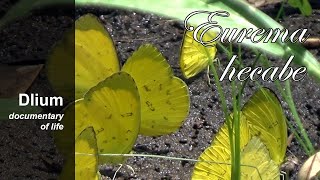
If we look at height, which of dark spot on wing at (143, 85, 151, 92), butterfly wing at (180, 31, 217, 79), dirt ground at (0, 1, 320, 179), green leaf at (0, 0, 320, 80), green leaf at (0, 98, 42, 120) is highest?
green leaf at (0, 0, 320, 80)

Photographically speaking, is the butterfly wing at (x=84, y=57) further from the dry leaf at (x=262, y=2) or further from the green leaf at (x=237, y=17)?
the dry leaf at (x=262, y=2)

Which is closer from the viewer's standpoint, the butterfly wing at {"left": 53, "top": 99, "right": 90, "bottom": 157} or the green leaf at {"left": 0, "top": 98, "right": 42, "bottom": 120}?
the butterfly wing at {"left": 53, "top": 99, "right": 90, "bottom": 157}

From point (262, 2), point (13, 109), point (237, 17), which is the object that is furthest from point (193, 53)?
point (262, 2)

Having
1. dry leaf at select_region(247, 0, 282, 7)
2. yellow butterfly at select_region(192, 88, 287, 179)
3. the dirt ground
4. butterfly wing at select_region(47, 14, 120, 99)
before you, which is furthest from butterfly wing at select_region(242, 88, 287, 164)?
dry leaf at select_region(247, 0, 282, 7)

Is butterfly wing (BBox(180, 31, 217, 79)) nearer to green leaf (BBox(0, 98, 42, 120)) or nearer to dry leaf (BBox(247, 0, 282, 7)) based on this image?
green leaf (BBox(0, 98, 42, 120))

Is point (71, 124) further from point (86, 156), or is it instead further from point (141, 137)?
point (141, 137)

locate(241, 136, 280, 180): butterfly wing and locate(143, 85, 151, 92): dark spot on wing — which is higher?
locate(143, 85, 151, 92): dark spot on wing

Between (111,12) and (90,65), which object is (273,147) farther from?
(111,12)

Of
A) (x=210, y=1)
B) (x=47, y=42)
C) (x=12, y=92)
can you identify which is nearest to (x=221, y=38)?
(x=210, y=1)
